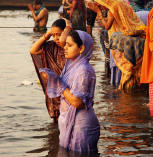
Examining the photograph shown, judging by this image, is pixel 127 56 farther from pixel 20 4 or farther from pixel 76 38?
pixel 20 4

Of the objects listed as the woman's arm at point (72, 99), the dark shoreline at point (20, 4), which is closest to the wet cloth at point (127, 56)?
the woman's arm at point (72, 99)

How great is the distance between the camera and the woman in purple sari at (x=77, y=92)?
5496 mm

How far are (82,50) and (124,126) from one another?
6.43 feet

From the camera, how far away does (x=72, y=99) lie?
5457 mm

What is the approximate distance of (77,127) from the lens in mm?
5672

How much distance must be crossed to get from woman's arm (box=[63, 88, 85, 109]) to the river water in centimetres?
70

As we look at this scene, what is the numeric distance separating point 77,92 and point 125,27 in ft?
15.2

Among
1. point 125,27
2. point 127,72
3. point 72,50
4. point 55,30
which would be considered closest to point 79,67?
point 72,50

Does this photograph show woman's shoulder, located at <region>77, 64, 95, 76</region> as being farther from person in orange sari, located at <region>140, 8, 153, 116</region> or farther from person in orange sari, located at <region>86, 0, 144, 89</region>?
person in orange sari, located at <region>86, 0, 144, 89</region>

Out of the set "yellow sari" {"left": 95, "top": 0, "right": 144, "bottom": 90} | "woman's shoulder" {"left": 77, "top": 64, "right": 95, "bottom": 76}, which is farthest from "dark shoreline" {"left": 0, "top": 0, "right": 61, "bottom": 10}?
"woman's shoulder" {"left": 77, "top": 64, "right": 95, "bottom": 76}

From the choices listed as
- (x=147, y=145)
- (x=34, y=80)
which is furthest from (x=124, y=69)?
(x=147, y=145)

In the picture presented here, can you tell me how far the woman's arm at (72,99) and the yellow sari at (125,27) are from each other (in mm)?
4221

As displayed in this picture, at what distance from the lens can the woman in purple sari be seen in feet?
18.0

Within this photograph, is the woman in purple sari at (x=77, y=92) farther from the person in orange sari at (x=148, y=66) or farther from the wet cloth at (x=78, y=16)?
the wet cloth at (x=78, y=16)
